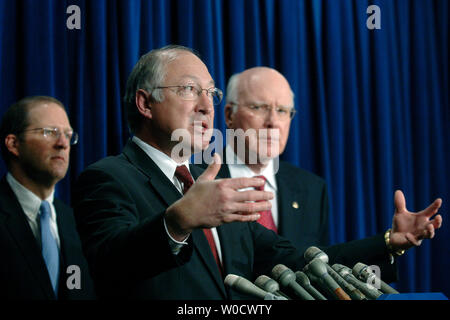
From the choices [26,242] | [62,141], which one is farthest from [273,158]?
[26,242]

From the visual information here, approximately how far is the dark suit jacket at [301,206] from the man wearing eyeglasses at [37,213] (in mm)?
838

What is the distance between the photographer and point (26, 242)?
2016 mm

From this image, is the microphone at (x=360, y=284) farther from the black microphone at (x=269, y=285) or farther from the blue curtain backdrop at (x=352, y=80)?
the blue curtain backdrop at (x=352, y=80)

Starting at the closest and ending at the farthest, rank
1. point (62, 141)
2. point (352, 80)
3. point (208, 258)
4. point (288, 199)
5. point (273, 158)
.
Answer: point (208, 258) → point (62, 141) → point (288, 199) → point (273, 158) → point (352, 80)

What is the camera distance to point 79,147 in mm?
2605

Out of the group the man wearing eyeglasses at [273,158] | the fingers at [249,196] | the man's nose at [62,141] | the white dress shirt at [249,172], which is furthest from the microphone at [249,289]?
the white dress shirt at [249,172]

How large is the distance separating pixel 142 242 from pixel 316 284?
0.47 m

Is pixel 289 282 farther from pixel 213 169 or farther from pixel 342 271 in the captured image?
pixel 213 169

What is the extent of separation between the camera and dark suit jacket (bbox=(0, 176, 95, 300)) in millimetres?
1953

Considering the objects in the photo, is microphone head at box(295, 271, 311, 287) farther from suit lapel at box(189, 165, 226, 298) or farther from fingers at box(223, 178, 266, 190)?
fingers at box(223, 178, 266, 190)

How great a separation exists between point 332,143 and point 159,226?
238cm

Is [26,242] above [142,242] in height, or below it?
below

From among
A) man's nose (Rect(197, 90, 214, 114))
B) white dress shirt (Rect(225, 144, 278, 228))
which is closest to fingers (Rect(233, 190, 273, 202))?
man's nose (Rect(197, 90, 214, 114))

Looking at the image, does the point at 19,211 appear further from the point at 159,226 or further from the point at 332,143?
the point at 332,143
